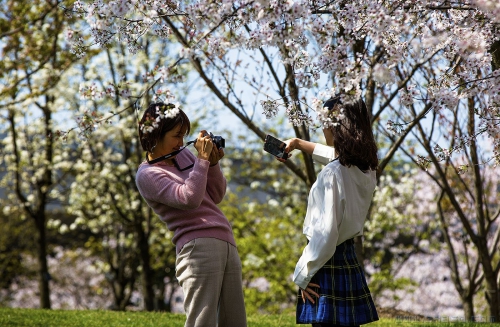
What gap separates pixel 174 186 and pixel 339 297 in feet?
2.88

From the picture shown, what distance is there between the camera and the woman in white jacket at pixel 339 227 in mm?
2830

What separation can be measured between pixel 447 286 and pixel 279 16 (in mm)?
12118

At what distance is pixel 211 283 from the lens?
114 inches

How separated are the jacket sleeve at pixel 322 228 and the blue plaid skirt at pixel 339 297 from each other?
0.07 meters

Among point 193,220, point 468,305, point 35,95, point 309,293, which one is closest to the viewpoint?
point 309,293

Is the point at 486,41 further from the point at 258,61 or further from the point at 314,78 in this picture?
the point at 258,61

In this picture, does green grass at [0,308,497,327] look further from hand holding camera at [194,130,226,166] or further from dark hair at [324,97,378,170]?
dark hair at [324,97,378,170]

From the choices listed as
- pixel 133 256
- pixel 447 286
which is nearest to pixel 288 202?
pixel 133 256

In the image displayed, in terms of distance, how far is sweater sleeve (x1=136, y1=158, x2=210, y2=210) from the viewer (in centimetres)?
291

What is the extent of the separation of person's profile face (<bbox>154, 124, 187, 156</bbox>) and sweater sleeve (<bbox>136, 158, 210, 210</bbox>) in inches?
4.2

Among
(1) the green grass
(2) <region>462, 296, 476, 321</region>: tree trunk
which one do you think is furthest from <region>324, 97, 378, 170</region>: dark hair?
(2) <region>462, 296, 476, 321</region>: tree trunk

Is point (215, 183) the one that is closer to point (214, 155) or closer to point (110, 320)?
point (214, 155)

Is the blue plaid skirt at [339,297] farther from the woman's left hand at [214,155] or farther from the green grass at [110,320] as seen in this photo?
the green grass at [110,320]

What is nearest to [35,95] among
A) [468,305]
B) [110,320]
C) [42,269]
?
[42,269]
